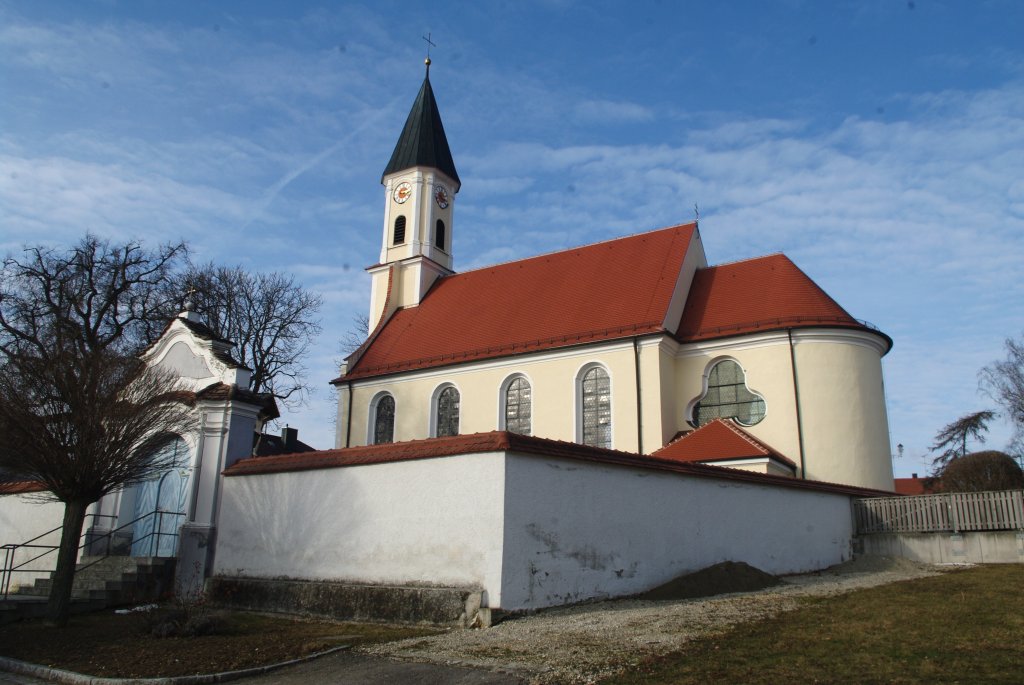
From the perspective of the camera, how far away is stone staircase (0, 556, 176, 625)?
44.6ft

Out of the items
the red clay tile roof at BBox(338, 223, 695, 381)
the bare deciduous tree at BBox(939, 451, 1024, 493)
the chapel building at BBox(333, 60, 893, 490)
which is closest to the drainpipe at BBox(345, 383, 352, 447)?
the chapel building at BBox(333, 60, 893, 490)

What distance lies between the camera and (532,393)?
24.7 meters

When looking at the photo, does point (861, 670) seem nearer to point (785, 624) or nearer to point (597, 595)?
point (785, 624)

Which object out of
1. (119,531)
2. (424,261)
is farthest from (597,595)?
(424,261)

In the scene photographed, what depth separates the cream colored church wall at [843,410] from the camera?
2139 cm

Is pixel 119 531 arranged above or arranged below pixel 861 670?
above

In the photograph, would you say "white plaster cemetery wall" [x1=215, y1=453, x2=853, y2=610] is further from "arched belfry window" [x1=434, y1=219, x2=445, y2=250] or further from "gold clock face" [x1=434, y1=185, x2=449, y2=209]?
"gold clock face" [x1=434, y1=185, x2=449, y2=209]

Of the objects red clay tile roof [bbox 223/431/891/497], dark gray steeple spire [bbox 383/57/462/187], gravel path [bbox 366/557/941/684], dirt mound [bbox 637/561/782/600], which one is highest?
dark gray steeple spire [bbox 383/57/462/187]

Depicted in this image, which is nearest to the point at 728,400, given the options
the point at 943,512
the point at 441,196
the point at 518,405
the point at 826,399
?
the point at 826,399

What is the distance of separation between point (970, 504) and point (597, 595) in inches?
424

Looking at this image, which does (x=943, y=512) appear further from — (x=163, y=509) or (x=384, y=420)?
(x=384, y=420)

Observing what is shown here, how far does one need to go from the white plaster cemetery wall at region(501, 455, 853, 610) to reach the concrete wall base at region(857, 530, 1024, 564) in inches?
134

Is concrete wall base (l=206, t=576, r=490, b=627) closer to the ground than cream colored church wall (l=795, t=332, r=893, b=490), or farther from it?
closer to the ground

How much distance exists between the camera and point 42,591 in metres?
15.6
